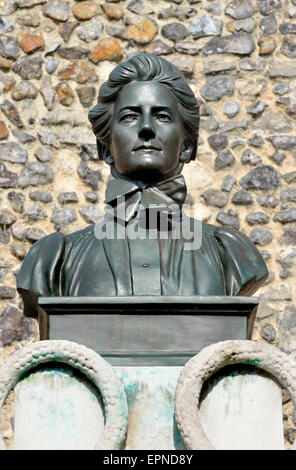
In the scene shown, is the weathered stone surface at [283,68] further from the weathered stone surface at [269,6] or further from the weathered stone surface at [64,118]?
the weathered stone surface at [64,118]

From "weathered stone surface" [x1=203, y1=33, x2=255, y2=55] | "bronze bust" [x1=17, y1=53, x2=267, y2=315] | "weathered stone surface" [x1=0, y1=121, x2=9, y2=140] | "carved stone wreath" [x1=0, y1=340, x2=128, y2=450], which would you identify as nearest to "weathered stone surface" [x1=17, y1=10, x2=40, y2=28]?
"weathered stone surface" [x1=0, y1=121, x2=9, y2=140]

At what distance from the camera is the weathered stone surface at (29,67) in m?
7.96

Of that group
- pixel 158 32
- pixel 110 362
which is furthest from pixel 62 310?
pixel 158 32

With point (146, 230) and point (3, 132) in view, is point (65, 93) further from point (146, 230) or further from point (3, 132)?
point (146, 230)

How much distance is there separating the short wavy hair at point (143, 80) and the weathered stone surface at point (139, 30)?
366cm

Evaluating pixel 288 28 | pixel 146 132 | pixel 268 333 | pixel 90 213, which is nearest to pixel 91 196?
pixel 90 213

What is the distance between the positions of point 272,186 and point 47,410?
4283mm

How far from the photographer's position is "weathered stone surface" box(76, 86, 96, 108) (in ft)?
26.0

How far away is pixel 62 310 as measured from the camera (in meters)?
3.74

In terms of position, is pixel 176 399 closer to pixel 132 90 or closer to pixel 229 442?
pixel 229 442

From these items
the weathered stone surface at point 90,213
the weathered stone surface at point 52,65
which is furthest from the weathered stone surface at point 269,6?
the weathered stone surface at point 90,213

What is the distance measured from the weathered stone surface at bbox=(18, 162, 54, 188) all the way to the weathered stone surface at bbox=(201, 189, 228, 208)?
36.4 inches

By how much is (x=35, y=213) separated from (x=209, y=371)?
4.17 metres

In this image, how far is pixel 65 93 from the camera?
7.91 meters
